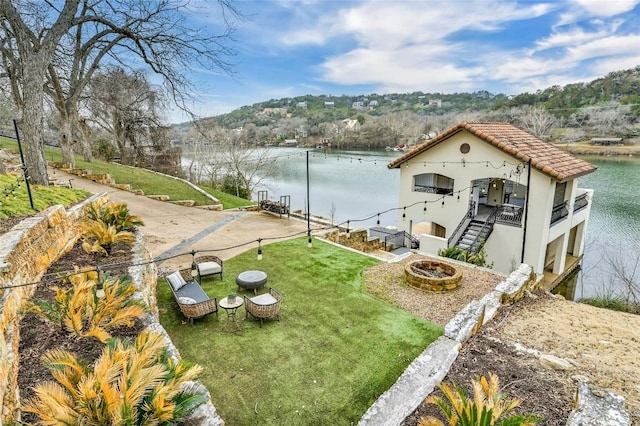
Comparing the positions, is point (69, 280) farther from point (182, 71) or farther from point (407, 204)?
point (407, 204)

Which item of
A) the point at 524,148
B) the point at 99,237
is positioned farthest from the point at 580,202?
the point at 99,237

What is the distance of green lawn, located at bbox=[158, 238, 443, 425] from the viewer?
16.3 feet

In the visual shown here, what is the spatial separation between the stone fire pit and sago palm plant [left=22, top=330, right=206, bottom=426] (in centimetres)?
663

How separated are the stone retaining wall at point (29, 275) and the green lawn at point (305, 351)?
1.11 m

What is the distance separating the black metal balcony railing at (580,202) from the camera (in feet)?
48.9

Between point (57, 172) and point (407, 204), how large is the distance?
20348 mm

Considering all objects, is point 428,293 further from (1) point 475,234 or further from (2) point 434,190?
(2) point 434,190

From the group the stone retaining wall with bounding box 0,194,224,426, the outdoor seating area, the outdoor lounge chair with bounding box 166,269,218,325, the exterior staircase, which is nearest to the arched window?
the exterior staircase

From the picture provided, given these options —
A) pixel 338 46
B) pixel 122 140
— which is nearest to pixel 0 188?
pixel 122 140

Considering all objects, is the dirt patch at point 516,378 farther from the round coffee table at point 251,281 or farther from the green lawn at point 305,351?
the round coffee table at point 251,281

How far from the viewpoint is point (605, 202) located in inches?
891

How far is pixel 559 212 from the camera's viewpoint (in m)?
13.5

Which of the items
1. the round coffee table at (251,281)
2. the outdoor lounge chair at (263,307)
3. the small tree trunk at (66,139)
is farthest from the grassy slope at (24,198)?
the small tree trunk at (66,139)

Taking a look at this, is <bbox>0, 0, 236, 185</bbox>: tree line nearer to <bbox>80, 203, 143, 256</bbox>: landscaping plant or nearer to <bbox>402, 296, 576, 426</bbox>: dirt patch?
<bbox>80, 203, 143, 256</bbox>: landscaping plant
